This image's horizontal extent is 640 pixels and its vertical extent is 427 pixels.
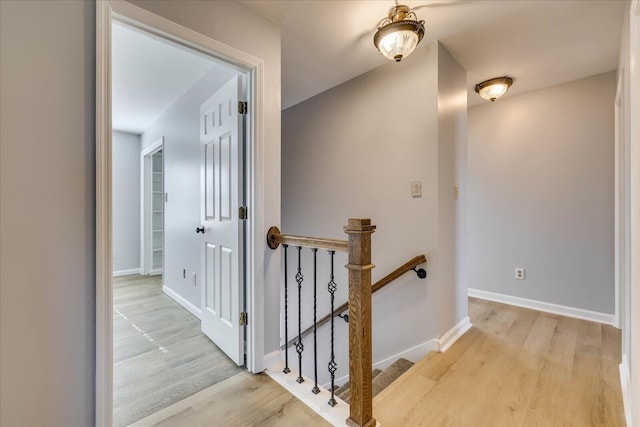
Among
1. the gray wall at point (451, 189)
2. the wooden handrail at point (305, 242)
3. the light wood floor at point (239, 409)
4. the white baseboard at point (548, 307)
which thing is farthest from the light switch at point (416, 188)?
the white baseboard at point (548, 307)

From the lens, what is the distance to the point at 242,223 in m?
1.90

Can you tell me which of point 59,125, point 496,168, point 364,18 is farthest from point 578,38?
point 59,125

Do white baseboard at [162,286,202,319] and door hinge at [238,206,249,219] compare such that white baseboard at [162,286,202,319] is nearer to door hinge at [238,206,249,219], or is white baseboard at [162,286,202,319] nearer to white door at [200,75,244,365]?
white door at [200,75,244,365]

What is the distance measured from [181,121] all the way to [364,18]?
2321 millimetres

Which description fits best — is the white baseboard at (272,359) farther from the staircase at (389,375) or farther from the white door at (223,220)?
the staircase at (389,375)

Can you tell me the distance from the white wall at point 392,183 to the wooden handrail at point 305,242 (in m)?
1.07

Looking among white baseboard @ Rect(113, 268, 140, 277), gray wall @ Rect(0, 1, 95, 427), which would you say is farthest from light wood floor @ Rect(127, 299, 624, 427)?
white baseboard @ Rect(113, 268, 140, 277)

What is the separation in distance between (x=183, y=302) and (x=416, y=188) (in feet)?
8.84

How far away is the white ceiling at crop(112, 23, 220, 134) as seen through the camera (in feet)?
7.16

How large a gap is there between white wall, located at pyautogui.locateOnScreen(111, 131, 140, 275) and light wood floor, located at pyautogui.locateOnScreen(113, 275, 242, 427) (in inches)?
72.5

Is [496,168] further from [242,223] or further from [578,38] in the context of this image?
[242,223]

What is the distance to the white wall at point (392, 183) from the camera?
2.21 metres

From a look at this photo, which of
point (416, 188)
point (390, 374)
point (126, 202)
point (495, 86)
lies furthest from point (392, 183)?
point (126, 202)

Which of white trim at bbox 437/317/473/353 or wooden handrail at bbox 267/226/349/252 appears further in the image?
white trim at bbox 437/317/473/353
